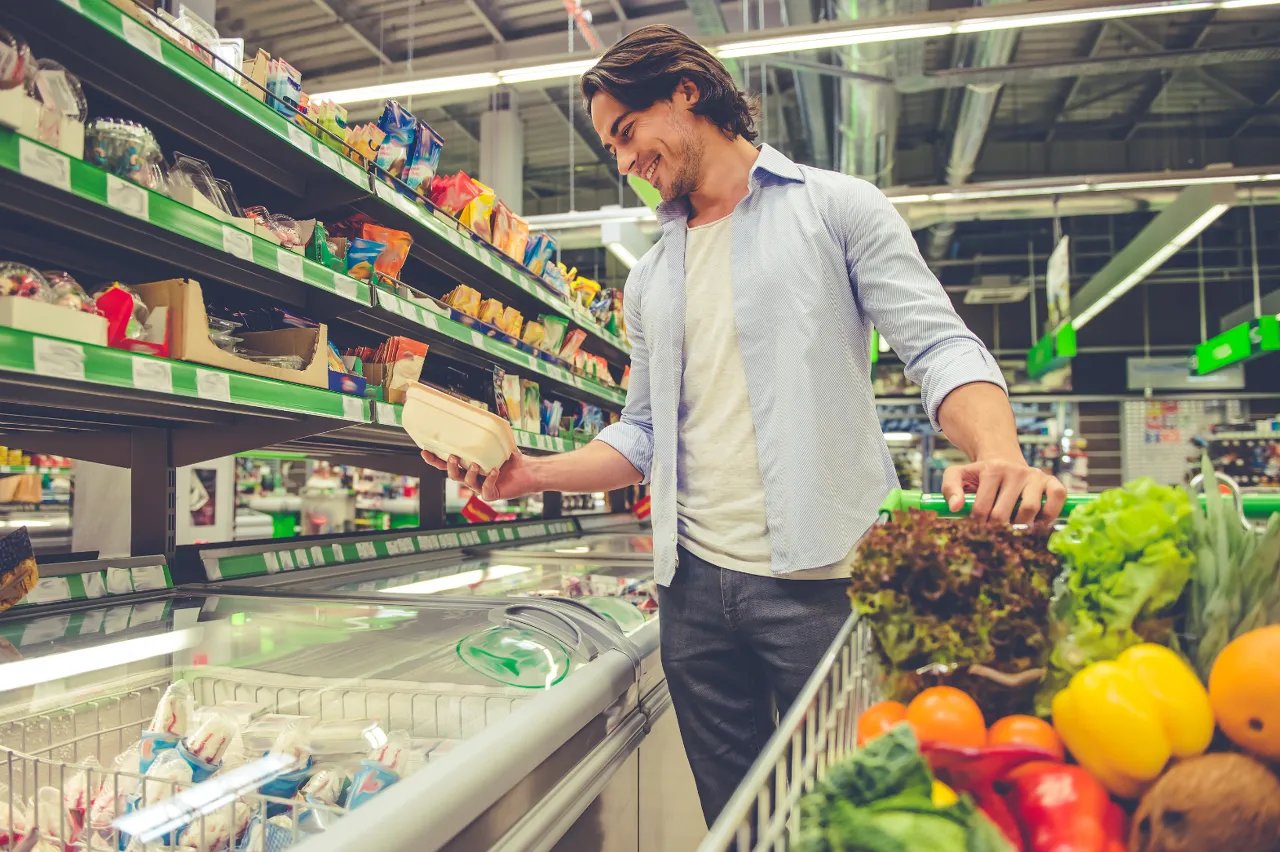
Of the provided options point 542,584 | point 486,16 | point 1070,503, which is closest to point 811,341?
point 1070,503

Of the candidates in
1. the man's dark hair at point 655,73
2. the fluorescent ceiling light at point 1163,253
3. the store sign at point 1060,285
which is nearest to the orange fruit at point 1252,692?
the man's dark hair at point 655,73

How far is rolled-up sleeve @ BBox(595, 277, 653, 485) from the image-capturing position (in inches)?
65.8

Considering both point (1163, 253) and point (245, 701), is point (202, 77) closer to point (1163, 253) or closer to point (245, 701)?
point (245, 701)

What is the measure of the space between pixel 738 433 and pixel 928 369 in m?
0.37

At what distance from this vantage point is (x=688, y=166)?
1481 millimetres

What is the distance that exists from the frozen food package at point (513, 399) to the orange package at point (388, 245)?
33.8 inches

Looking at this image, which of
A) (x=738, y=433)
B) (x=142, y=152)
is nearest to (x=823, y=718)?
(x=738, y=433)

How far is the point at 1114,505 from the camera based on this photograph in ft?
2.37

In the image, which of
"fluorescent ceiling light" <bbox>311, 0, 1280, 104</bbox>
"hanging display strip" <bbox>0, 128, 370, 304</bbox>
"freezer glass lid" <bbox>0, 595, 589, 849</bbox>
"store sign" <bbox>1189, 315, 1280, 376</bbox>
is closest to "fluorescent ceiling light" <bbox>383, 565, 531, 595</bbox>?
"freezer glass lid" <bbox>0, 595, 589, 849</bbox>

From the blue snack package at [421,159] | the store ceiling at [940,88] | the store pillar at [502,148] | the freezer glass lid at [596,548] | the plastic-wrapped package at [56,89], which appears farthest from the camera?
the store pillar at [502,148]

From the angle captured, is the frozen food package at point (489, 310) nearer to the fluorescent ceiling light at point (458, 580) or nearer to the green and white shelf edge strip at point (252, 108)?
the green and white shelf edge strip at point (252, 108)

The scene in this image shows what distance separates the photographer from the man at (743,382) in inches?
51.8

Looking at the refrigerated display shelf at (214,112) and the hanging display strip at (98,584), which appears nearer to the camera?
the refrigerated display shelf at (214,112)

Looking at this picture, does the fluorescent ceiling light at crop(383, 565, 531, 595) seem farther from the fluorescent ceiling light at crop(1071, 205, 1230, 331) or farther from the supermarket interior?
the fluorescent ceiling light at crop(1071, 205, 1230, 331)
